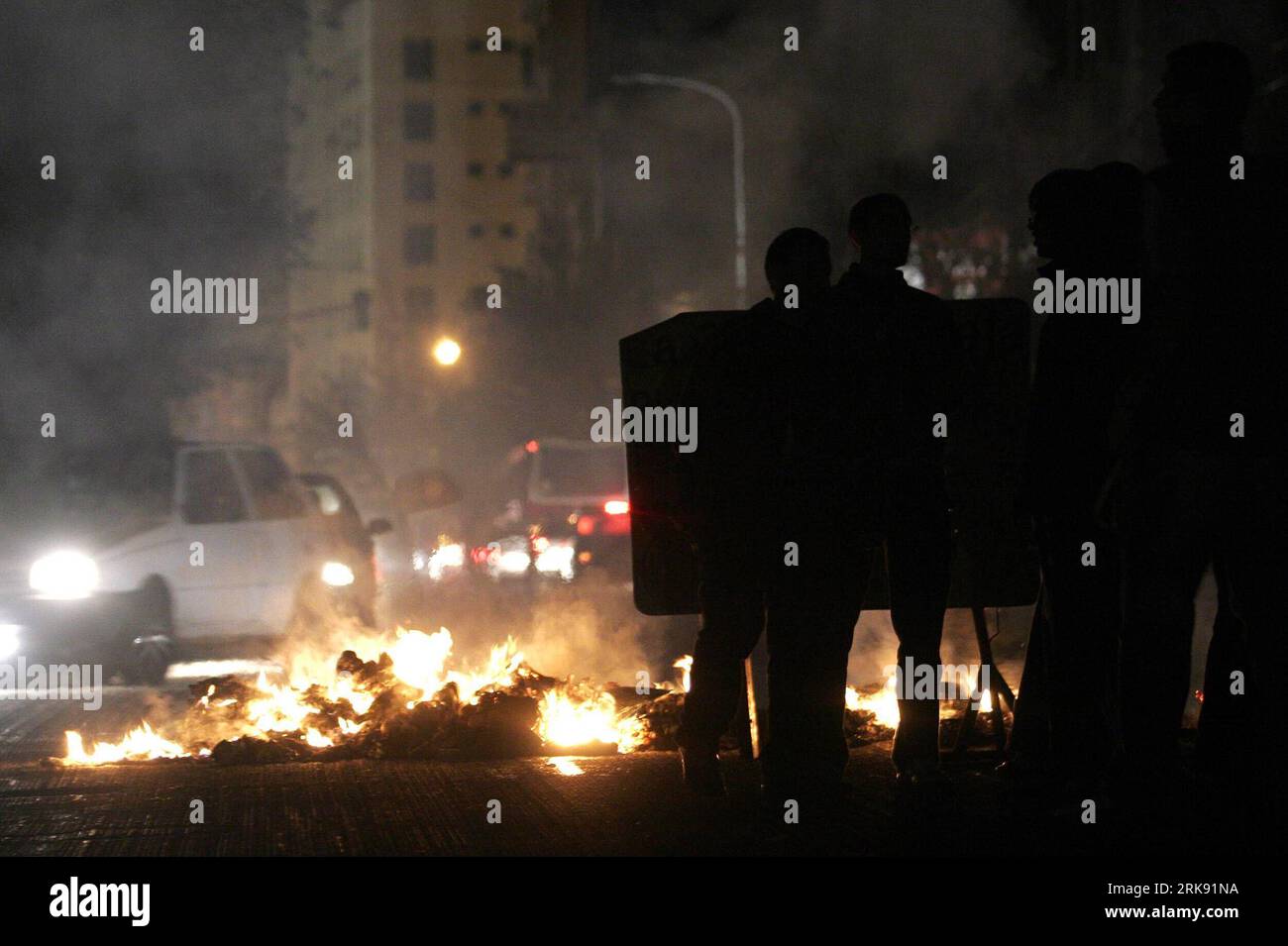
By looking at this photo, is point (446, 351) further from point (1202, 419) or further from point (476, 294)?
Result: point (476, 294)

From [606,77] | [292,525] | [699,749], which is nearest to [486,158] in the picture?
[606,77]

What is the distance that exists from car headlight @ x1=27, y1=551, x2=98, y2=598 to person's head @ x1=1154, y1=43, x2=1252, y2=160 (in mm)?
6480

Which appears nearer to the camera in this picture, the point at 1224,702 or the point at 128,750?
the point at 1224,702

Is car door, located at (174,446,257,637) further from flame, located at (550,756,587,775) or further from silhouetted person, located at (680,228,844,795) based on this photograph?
silhouetted person, located at (680,228,844,795)

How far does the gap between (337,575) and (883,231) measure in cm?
667

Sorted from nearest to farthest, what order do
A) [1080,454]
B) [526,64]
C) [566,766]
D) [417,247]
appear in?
1. [1080,454]
2. [566,766]
3. [526,64]
4. [417,247]

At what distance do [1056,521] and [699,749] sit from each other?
1.28 meters

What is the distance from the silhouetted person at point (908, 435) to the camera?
482 cm

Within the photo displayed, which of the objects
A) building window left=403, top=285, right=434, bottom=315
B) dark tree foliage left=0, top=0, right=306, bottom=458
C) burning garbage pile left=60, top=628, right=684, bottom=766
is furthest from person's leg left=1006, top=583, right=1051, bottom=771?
building window left=403, top=285, right=434, bottom=315

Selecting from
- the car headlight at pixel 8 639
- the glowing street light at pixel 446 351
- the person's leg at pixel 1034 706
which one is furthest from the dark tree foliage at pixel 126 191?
the glowing street light at pixel 446 351

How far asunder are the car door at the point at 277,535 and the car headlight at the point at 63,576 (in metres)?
1.20

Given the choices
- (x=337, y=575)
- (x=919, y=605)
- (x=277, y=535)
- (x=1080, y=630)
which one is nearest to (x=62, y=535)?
(x=277, y=535)

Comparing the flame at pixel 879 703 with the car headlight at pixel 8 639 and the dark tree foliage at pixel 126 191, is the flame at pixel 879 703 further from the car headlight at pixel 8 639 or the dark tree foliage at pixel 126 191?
the dark tree foliage at pixel 126 191

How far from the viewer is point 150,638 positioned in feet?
30.9
